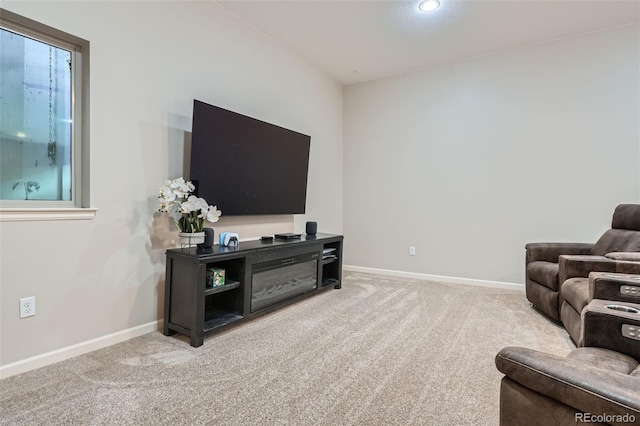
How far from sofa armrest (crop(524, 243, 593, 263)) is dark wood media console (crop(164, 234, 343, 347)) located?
6.81 ft

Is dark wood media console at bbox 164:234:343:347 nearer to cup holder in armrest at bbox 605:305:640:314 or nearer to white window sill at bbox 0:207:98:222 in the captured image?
white window sill at bbox 0:207:98:222

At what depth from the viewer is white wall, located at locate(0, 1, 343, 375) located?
1912 mm

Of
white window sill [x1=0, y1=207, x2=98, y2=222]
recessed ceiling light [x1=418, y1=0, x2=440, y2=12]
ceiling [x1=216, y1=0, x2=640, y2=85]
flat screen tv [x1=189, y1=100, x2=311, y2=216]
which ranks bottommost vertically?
white window sill [x1=0, y1=207, x2=98, y2=222]

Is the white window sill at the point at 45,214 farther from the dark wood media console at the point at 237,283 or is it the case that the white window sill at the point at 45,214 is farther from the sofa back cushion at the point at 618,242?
the sofa back cushion at the point at 618,242

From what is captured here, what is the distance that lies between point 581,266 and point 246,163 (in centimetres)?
289

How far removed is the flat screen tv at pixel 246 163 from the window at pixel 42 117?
0.73m

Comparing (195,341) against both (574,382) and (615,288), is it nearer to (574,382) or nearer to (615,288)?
(574,382)

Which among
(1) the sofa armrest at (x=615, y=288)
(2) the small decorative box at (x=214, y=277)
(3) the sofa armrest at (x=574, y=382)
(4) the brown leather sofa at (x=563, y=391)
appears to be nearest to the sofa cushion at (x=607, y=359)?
(4) the brown leather sofa at (x=563, y=391)

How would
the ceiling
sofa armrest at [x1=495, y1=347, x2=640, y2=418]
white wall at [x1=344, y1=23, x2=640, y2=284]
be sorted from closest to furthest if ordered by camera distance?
sofa armrest at [x1=495, y1=347, x2=640, y2=418] → the ceiling → white wall at [x1=344, y1=23, x2=640, y2=284]

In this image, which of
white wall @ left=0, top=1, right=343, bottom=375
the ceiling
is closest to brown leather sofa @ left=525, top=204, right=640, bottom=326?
the ceiling

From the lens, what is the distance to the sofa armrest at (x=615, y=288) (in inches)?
67.5

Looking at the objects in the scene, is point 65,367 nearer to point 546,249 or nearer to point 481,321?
point 481,321

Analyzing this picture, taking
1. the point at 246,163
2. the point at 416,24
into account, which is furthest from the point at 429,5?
the point at 246,163

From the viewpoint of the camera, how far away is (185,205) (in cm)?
239
